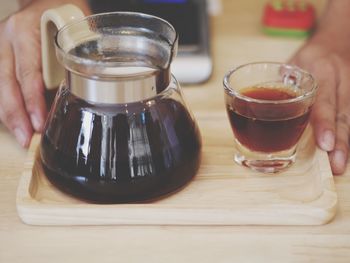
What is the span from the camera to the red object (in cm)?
116

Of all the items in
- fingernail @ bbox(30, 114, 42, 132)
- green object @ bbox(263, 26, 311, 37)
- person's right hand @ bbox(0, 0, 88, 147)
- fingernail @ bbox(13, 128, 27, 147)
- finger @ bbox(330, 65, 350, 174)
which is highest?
person's right hand @ bbox(0, 0, 88, 147)

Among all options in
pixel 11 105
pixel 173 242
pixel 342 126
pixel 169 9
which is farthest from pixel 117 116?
pixel 169 9

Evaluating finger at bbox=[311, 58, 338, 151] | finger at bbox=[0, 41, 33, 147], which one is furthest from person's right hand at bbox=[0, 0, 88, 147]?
finger at bbox=[311, 58, 338, 151]

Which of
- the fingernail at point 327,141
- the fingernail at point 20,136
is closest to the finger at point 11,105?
the fingernail at point 20,136

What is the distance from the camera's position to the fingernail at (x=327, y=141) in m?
0.78

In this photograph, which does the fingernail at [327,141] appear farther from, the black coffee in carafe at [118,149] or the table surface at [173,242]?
the black coffee in carafe at [118,149]

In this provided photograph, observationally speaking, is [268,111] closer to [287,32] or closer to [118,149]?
[118,149]

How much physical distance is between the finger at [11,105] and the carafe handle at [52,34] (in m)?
0.05

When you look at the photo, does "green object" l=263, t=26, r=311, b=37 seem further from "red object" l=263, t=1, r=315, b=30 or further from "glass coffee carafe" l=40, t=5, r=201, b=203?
"glass coffee carafe" l=40, t=5, r=201, b=203

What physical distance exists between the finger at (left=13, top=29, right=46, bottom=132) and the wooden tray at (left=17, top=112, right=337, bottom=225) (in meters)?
0.07

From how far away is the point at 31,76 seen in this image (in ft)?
2.79

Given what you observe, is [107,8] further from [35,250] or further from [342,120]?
[35,250]

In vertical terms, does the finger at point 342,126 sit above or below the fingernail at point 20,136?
below

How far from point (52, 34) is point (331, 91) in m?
0.41
